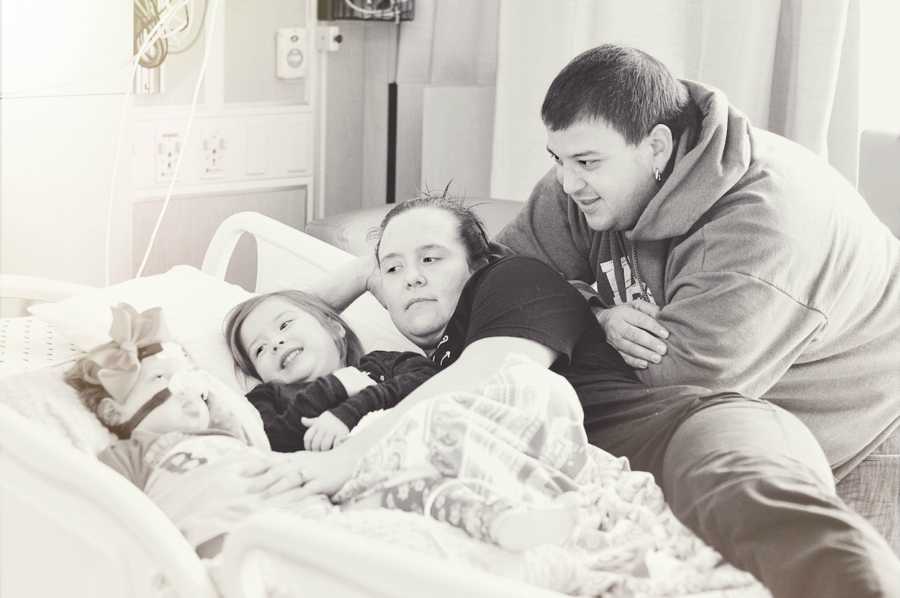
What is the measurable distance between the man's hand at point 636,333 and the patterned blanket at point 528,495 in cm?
16

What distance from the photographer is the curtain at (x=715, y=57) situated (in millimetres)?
2312

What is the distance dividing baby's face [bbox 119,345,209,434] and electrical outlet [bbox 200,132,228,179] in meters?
1.21

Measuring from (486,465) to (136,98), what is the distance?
4.92 ft

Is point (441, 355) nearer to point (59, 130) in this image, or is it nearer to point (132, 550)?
point (132, 550)

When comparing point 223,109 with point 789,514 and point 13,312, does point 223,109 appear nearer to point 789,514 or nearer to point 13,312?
point 13,312

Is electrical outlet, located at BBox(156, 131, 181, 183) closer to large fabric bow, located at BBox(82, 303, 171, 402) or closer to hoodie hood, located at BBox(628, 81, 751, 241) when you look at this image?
large fabric bow, located at BBox(82, 303, 171, 402)

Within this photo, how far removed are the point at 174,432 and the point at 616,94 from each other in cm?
65

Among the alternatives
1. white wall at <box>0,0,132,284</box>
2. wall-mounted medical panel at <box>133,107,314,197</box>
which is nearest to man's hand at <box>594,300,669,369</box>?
white wall at <box>0,0,132,284</box>

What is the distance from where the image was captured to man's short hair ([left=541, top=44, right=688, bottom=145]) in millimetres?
1437

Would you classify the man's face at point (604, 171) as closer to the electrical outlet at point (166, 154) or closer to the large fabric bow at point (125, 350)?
the large fabric bow at point (125, 350)

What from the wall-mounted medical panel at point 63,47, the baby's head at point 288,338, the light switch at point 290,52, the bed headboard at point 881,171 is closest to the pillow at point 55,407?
the baby's head at point 288,338

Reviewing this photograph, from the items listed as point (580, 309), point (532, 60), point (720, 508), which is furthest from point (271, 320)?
point (532, 60)

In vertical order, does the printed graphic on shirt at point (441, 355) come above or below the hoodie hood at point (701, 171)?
below

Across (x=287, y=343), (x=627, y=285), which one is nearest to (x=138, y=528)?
(x=287, y=343)
